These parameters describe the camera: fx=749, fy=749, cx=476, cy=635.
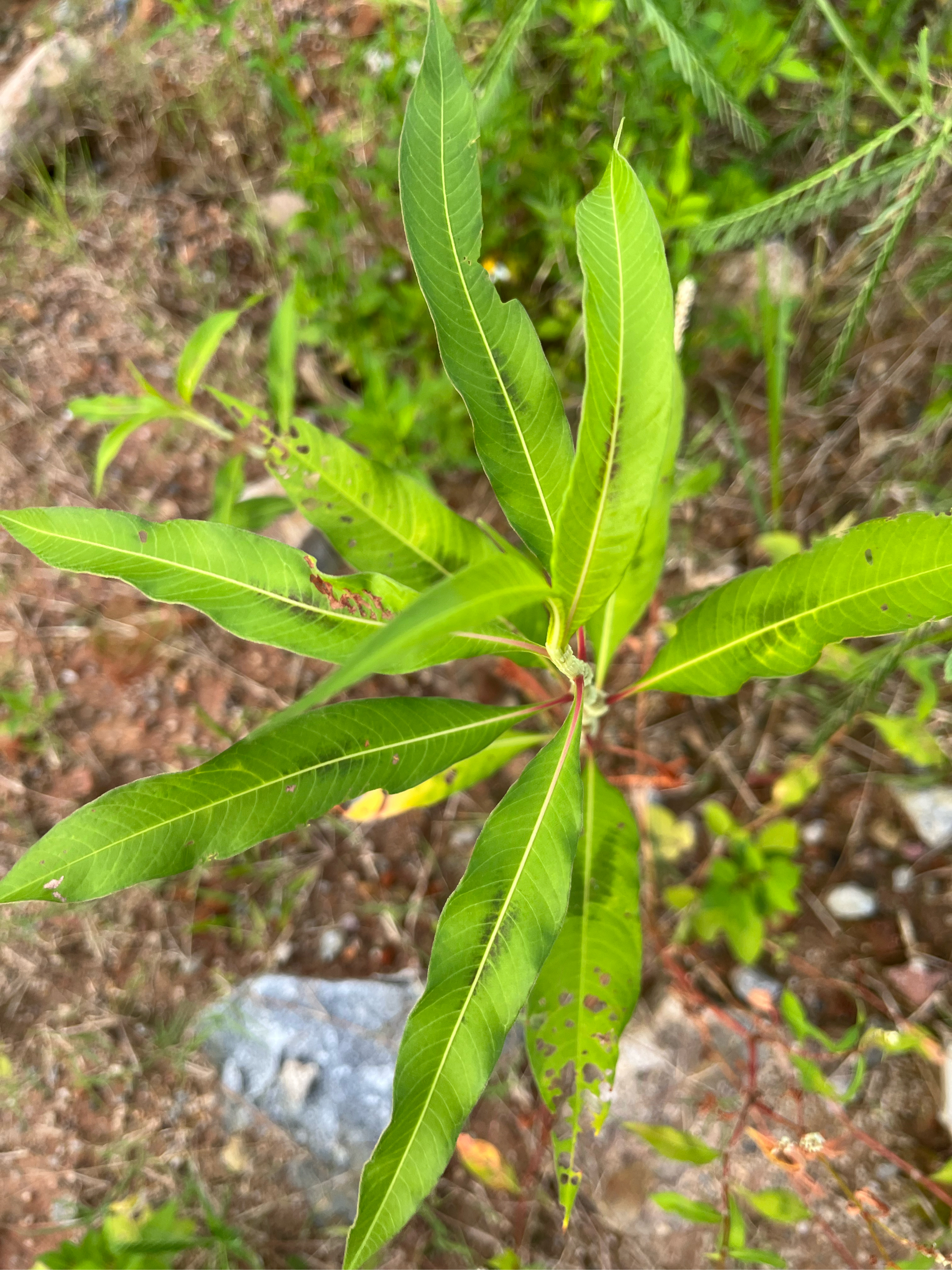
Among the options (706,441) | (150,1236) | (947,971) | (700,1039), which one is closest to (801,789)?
(947,971)

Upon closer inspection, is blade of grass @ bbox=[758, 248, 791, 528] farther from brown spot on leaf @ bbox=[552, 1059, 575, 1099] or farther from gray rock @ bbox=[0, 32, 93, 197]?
gray rock @ bbox=[0, 32, 93, 197]

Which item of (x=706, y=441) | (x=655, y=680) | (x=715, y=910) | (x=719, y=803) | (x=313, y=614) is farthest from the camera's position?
(x=706, y=441)

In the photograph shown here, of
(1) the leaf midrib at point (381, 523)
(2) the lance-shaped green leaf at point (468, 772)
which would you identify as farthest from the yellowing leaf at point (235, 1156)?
(1) the leaf midrib at point (381, 523)

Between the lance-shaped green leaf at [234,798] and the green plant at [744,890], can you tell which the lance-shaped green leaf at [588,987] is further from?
the green plant at [744,890]

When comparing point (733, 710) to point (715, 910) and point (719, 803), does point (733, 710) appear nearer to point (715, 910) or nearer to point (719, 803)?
point (719, 803)

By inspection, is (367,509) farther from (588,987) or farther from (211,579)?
(588,987)

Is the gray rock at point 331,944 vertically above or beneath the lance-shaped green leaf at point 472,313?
beneath

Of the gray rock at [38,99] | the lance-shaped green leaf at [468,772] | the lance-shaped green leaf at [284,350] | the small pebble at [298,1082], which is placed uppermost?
the gray rock at [38,99]
